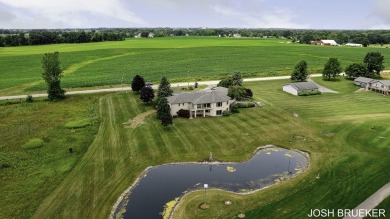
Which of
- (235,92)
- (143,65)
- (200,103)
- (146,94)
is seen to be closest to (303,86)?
(235,92)

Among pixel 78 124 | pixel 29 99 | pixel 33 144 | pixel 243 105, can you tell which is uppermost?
pixel 243 105

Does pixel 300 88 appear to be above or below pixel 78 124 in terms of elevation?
above

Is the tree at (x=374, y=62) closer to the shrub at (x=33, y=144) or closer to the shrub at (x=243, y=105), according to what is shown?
the shrub at (x=243, y=105)

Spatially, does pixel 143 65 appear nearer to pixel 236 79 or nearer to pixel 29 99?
pixel 29 99

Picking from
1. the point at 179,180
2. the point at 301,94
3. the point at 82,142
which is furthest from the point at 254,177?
the point at 301,94

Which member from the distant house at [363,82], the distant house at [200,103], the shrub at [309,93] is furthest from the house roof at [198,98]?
the distant house at [363,82]
